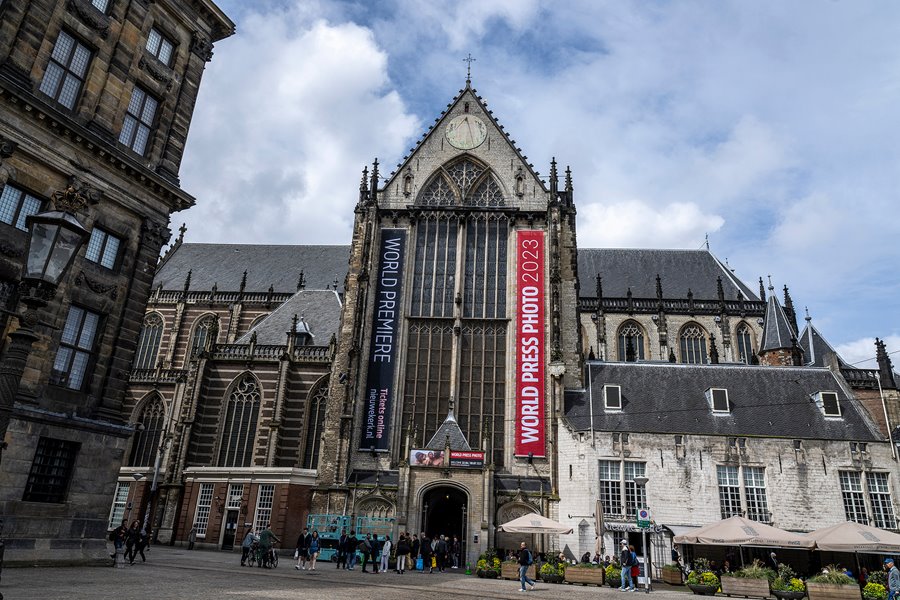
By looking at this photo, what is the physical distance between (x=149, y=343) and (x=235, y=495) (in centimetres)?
1794

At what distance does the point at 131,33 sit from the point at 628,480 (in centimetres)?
2450

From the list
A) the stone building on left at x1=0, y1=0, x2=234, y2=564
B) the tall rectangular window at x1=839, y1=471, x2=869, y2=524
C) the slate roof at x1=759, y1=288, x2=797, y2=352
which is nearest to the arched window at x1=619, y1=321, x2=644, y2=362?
the slate roof at x1=759, y1=288, x2=797, y2=352

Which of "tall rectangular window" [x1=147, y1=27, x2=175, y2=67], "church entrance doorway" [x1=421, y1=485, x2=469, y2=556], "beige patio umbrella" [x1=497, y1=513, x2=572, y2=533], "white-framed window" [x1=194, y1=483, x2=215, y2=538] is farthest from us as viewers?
→ "white-framed window" [x1=194, y1=483, x2=215, y2=538]

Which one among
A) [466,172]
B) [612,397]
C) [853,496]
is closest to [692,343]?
[612,397]

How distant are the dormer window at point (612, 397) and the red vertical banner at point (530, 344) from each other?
2.91m

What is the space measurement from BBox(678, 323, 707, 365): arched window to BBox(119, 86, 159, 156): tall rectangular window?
35372 mm

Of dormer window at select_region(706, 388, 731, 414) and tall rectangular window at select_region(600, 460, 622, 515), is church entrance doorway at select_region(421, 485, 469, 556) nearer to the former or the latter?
tall rectangular window at select_region(600, 460, 622, 515)

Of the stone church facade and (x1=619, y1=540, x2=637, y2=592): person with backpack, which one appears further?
the stone church facade

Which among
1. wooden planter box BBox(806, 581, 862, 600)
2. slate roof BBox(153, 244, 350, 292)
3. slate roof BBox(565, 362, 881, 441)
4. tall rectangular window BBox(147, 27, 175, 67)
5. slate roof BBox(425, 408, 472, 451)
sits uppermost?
slate roof BBox(153, 244, 350, 292)

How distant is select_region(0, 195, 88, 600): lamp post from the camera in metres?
6.52

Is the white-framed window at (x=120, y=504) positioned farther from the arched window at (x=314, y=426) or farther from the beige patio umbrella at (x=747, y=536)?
the beige patio umbrella at (x=747, y=536)

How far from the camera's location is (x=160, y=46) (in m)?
19.0

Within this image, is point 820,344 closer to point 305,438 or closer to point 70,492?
point 305,438

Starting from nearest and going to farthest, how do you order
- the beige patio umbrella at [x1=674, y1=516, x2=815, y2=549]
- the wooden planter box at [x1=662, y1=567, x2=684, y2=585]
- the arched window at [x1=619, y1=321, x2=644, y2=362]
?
the beige patio umbrella at [x1=674, y1=516, x2=815, y2=549], the wooden planter box at [x1=662, y1=567, x2=684, y2=585], the arched window at [x1=619, y1=321, x2=644, y2=362]
